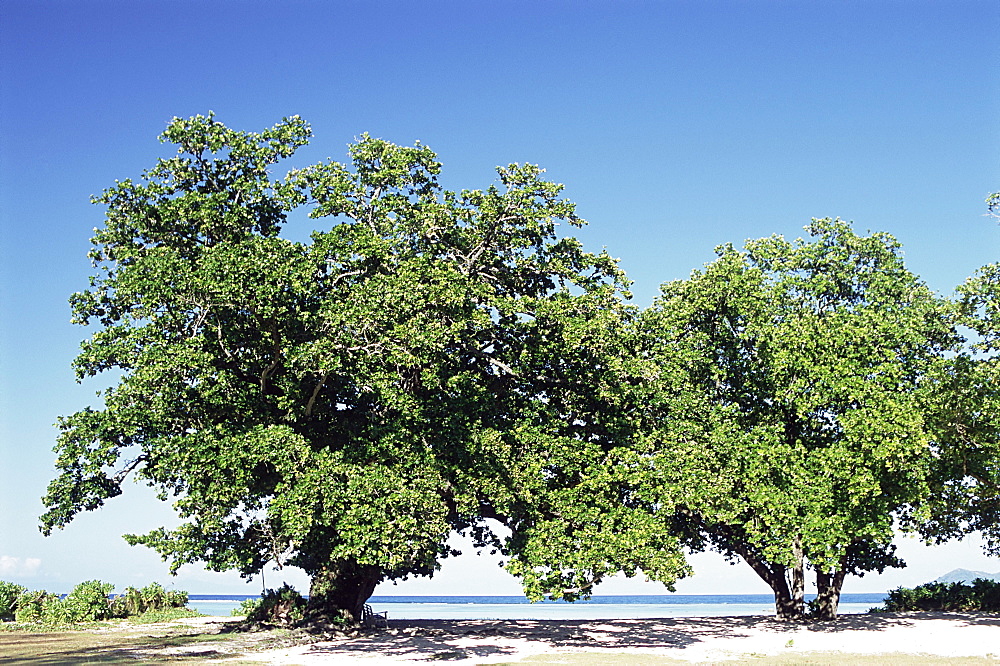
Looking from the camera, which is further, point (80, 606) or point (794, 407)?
point (80, 606)

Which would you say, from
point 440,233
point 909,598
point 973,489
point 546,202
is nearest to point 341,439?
point 440,233

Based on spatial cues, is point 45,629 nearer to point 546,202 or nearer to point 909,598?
point 546,202

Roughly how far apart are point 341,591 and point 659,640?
11276 mm

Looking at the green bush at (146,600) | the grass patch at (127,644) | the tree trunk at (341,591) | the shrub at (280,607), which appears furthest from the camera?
the green bush at (146,600)

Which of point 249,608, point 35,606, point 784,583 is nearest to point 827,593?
point 784,583

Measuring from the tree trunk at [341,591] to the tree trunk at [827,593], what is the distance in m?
17.2

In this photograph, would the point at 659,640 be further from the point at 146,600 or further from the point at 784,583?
the point at 146,600

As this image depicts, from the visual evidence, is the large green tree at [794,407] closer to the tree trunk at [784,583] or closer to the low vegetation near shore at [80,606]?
the tree trunk at [784,583]

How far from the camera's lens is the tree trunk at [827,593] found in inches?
1267

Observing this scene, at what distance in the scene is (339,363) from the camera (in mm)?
24000

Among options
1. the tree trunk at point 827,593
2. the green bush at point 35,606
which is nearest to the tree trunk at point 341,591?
the green bush at point 35,606

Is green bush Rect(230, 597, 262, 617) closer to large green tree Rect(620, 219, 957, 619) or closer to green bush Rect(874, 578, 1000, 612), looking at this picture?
large green tree Rect(620, 219, 957, 619)

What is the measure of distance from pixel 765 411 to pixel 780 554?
19.5 ft

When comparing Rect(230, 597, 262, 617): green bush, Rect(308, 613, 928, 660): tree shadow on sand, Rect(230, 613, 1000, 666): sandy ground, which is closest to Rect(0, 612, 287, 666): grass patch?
Rect(230, 597, 262, 617): green bush
